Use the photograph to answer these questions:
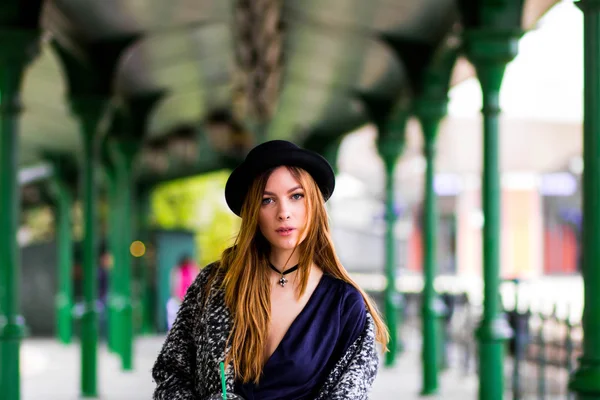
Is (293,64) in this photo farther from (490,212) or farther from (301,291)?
(301,291)

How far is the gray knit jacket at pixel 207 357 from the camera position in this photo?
2146 mm

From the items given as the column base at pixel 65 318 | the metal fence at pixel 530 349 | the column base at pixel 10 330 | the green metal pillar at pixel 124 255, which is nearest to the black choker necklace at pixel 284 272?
the metal fence at pixel 530 349

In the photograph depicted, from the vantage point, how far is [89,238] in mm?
8711

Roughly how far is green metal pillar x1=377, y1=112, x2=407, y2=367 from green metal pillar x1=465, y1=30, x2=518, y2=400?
16.4 feet

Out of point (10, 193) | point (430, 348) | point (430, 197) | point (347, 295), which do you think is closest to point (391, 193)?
point (430, 197)

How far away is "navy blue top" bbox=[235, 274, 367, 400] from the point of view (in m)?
2.14

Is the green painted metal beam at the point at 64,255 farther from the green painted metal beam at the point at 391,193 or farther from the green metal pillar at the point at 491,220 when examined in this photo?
the green metal pillar at the point at 491,220

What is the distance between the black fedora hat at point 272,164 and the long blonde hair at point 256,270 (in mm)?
20

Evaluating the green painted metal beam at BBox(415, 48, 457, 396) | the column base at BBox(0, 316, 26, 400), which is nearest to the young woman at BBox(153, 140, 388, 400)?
the column base at BBox(0, 316, 26, 400)

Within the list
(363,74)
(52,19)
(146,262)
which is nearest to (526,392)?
(363,74)

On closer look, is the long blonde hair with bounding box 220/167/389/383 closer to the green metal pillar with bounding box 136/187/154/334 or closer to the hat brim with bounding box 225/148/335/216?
the hat brim with bounding box 225/148/335/216

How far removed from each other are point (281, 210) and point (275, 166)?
110 mm

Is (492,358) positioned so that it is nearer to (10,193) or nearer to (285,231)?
(10,193)

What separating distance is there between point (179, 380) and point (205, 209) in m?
27.8
